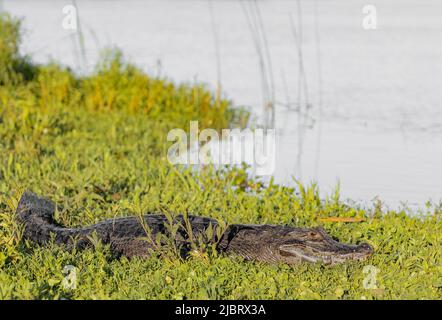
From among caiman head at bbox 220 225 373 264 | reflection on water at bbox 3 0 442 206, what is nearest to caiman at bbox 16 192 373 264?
caiman head at bbox 220 225 373 264

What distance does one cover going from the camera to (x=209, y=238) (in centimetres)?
515

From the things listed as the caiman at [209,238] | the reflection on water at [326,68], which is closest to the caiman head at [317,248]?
the caiman at [209,238]

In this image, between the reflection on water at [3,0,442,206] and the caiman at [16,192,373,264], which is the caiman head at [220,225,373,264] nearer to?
the caiman at [16,192,373,264]

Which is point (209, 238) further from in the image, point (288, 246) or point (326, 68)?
point (326, 68)

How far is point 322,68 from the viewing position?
12180 mm

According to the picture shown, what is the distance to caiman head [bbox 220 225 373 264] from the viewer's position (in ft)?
17.3

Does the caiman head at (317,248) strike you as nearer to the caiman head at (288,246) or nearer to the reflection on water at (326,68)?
the caiman head at (288,246)

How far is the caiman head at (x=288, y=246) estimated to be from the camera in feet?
17.3

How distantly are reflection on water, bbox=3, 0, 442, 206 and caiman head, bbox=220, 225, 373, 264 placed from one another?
190 cm

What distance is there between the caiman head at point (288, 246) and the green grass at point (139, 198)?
0.09 m

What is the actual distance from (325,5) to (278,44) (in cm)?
531

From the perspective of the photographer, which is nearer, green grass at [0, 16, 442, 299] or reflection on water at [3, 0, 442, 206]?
green grass at [0, 16, 442, 299]
